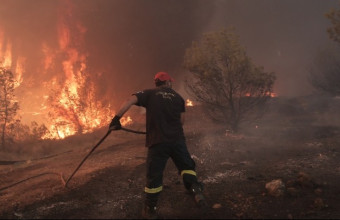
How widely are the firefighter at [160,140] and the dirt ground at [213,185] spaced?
0.35 m

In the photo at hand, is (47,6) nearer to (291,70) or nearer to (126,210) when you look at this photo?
(126,210)

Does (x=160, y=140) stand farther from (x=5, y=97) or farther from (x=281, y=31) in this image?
(x=281, y=31)

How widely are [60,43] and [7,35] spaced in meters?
6.10

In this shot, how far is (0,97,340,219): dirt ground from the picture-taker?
419 centimetres

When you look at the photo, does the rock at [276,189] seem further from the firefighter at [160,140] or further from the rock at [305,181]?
the firefighter at [160,140]

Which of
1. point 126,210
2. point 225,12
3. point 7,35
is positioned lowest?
point 126,210

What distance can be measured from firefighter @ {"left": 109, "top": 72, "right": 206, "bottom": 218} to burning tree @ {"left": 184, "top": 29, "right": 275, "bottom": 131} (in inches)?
277

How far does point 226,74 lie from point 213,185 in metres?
6.72

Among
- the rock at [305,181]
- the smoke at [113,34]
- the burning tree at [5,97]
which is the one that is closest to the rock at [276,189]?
the rock at [305,181]

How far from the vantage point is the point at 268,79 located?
11.1 metres

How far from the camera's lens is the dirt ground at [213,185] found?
4193mm

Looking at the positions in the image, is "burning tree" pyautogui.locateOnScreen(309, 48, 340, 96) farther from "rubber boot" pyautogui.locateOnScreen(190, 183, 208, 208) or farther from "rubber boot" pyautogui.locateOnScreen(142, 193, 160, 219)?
"rubber boot" pyautogui.locateOnScreen(142, 193, 160, 219)

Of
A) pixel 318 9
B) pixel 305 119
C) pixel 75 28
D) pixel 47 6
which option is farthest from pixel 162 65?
pixel 318 9

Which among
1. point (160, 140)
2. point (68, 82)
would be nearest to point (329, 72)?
point (68, 82)
